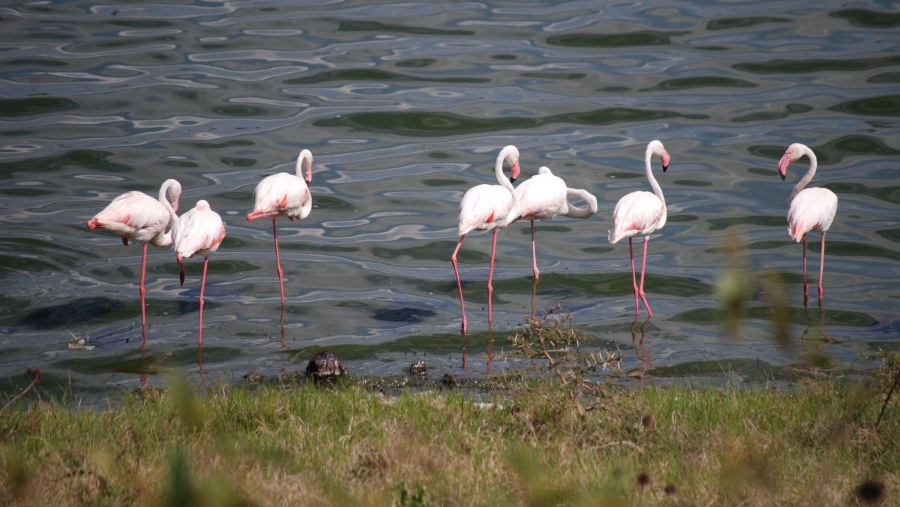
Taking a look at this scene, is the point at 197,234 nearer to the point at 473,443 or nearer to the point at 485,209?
the point at 485,209

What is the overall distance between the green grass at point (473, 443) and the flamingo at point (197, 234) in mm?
2891

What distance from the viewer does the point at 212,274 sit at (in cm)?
1110

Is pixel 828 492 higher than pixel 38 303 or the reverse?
higher

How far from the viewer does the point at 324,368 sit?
686 cm

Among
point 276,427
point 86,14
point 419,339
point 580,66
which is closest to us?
point 276,427

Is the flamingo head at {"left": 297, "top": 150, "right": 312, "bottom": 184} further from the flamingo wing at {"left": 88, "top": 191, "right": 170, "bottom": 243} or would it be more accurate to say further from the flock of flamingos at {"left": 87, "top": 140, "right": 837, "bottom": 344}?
the flamingo wing at {"left": 88, "top": 191, "right": 170, "bottom": 243}

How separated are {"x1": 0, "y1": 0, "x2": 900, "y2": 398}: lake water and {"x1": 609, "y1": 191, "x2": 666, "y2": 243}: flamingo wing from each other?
823 millimetres

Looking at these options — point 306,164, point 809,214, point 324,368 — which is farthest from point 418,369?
point 809,214

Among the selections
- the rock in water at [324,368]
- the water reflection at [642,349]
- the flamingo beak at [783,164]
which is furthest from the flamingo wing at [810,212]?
the rock in water at [324,368]

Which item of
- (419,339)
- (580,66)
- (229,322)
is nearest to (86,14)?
(580,66)

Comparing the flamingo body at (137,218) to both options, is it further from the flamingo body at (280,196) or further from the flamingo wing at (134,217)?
the flamingo body at (280,196)

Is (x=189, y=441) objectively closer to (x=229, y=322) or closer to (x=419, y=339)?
(x=419, y=339)

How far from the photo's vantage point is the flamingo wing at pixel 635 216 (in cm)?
948

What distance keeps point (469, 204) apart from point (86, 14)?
1508 centimetres
